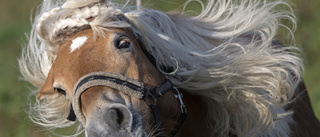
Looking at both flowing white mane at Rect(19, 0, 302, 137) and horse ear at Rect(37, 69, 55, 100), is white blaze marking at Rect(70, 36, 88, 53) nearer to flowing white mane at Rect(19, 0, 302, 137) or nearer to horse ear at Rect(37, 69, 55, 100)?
flowing white mane at Rect(19, 0, 302, 137)

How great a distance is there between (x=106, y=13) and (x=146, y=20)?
25 cm

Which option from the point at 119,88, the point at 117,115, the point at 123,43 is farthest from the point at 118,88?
the point at 123,43

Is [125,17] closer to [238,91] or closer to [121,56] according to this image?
[121,56]

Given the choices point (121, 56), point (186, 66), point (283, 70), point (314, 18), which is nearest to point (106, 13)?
point (121, 56)

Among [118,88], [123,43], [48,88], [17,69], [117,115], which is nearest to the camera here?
[117,115]

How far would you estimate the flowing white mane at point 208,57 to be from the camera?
3.16 metres

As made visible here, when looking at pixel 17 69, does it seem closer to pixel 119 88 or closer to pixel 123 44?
pixel 123 44

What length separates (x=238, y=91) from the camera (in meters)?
3.38

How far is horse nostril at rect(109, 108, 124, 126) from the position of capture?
272cm

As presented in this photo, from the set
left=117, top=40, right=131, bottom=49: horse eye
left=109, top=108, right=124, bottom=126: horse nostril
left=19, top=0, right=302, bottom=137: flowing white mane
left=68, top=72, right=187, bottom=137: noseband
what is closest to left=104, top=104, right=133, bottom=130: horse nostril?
left=109, top=108, right=124, bottom=126: horse nostril

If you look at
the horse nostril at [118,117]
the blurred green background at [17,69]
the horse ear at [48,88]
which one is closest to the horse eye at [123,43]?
the horse nostril at [118,117]

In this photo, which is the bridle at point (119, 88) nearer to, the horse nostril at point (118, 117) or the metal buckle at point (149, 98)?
the metal buckle at point (149, 98)

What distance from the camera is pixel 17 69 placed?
22.0 feet

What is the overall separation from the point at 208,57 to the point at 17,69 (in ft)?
12.9
